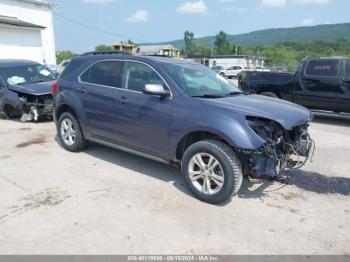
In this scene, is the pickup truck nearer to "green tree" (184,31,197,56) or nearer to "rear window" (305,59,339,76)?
"rear window" (305,59,339,76)

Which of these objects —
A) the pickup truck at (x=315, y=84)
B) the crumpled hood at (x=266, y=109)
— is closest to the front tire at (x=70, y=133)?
the crumpled hood at (x=266, y=109)

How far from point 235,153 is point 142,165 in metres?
2.07

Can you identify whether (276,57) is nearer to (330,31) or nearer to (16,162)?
(16,162)

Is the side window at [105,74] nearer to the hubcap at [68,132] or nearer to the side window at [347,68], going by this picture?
the hubcap at [68,132]

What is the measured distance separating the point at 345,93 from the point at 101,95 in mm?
7143

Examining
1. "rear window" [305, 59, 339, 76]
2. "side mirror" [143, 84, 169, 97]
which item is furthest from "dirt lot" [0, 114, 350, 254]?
"rear window" [305, 59, 339, 76]

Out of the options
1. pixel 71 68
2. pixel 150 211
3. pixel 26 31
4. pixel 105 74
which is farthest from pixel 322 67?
pixel 26 31

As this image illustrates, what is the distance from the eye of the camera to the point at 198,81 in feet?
17.2

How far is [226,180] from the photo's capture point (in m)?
4.21

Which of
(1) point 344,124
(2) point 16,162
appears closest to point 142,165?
(2) point 16,162

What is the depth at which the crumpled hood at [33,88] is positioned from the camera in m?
9.14

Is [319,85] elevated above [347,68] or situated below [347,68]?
below

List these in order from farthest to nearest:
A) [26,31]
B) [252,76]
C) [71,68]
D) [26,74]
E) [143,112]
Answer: [26,31]
[252,76]
[26,74]
[71,68]
[143,112]

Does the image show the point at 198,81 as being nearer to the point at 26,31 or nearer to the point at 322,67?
the point at 322,67
